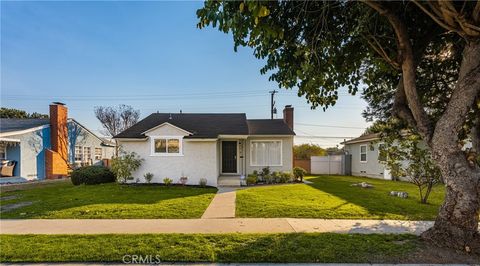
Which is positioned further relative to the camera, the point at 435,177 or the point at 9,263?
the point at 435,177

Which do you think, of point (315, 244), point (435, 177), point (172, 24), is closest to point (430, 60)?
point (435, 177)

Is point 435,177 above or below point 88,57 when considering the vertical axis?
below

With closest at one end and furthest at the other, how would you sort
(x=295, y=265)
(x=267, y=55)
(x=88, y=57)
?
(x=295, y=265)
(x=267, y=55)
(x=88, y=57)

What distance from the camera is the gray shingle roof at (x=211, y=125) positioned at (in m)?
15.5

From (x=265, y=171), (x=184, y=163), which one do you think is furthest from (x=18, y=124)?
(x=265, y=171)

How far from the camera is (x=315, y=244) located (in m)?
5.20

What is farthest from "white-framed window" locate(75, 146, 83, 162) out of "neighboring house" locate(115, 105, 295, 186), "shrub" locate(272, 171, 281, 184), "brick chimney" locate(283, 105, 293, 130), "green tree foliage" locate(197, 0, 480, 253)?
"green tree foliage" locate(197, 0, 480, 253)

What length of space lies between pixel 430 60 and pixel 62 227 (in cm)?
1136

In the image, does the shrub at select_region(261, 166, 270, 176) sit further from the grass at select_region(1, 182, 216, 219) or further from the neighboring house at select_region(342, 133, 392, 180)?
the neighboring house at select_region(342, 133, 392, 180)

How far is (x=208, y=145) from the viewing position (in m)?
14.8

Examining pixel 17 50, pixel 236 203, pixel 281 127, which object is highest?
pixel 17 50

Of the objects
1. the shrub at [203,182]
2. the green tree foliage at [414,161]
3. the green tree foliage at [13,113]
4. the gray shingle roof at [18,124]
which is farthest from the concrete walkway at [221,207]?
the green tree foliage at [13,113]

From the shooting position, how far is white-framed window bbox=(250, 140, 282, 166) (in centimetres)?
1764

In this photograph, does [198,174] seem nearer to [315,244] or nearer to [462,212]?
[315,244]
